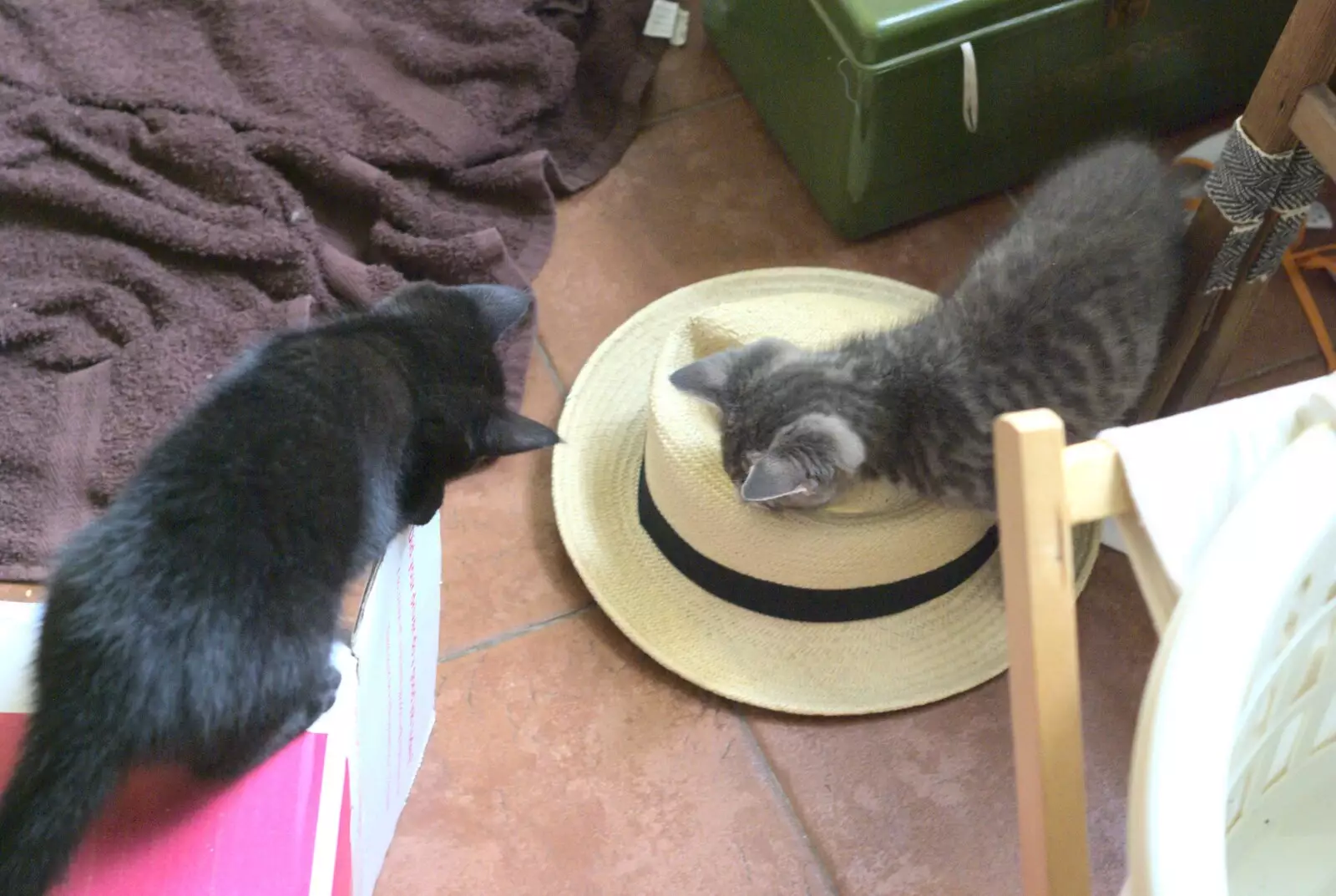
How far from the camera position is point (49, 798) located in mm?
789

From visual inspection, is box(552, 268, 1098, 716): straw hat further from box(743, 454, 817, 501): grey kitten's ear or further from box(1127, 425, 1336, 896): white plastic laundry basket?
box(1127, 425, 1336, 896): white plastic laundry basket

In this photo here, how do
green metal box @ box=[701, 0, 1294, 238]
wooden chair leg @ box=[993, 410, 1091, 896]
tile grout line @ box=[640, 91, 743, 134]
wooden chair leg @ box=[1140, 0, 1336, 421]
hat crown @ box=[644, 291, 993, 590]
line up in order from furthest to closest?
tile grout line @ box=[640, 91, 743, 134], green metal box @ box=[701, 0, 1294, 238], hat crown @ box=[644, 291, 993, 590], wooden chair leg @ box=[1140, 0, 1336, 421], wooden chair leg @ box=[993, 410, 1091, 896]

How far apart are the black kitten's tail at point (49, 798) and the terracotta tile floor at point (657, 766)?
0.52 metres

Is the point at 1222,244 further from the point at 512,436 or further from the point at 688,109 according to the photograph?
the point at 688,109

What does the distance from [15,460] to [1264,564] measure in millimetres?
1410

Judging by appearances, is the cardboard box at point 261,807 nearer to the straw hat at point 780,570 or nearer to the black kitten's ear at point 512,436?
Answer: the black kitten's ear at point 512,436

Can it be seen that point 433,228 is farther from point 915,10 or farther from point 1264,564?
point 1264,564

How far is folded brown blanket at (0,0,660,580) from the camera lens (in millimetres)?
1503

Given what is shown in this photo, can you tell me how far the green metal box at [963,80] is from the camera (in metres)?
1.49

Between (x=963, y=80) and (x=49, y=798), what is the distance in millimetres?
1309

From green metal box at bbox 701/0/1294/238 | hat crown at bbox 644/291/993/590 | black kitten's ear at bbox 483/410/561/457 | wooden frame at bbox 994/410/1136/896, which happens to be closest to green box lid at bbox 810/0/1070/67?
green metal box at bbox 701/0/1294/238

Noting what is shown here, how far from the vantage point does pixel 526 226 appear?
69.4 inches

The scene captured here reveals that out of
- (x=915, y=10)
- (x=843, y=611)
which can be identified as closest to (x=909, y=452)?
(x=843, y=611)

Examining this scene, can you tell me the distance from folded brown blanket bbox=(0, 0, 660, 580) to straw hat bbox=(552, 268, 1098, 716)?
0.89ft
